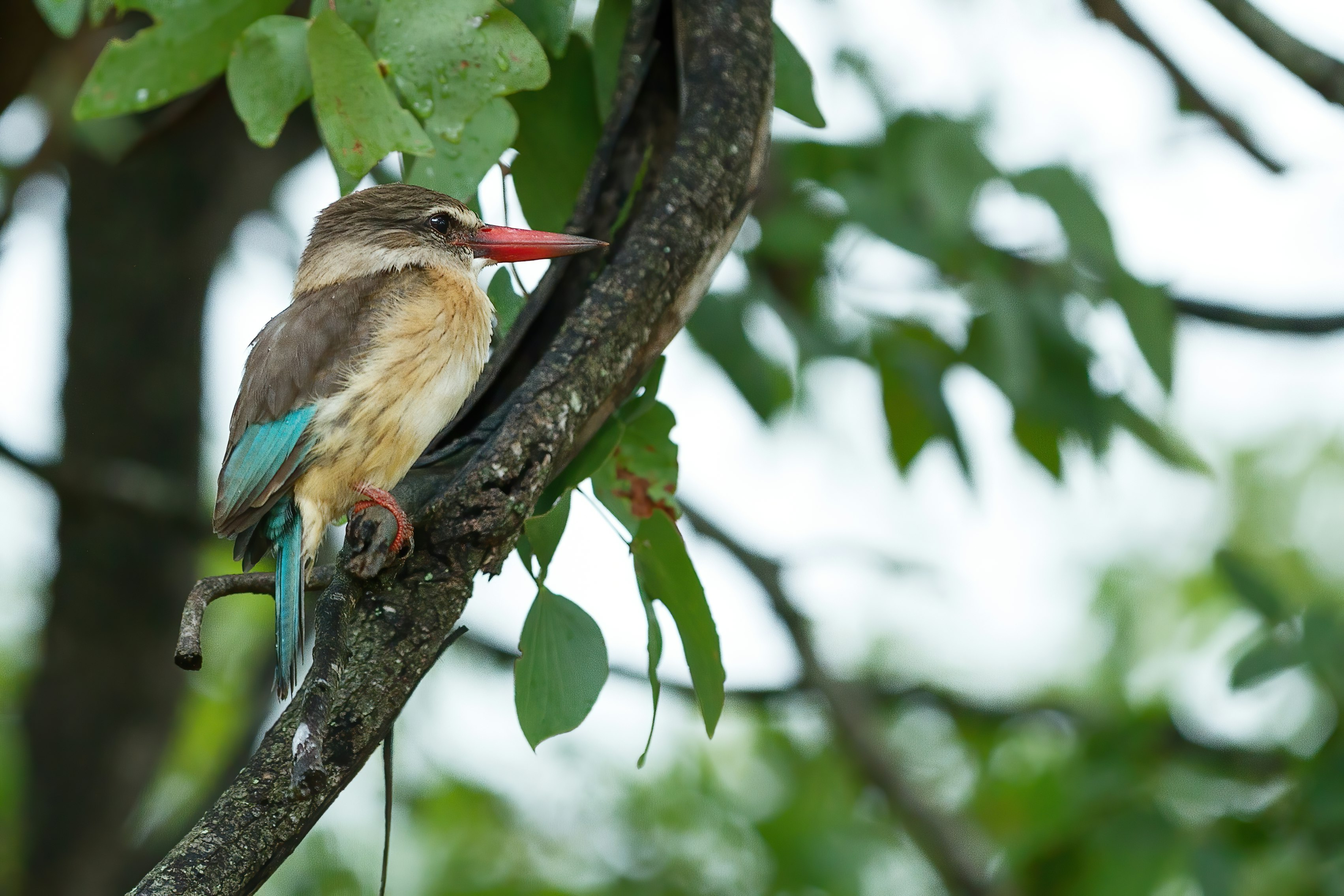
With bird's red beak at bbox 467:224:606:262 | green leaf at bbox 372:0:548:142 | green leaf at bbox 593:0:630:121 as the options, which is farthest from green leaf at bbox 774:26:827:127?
green leaf at bbox 372:0:548:142

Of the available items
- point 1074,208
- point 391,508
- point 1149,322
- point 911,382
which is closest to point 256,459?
point 391,508

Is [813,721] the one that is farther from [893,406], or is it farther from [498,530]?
[498,530]

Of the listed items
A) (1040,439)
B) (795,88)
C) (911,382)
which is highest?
(795,88)

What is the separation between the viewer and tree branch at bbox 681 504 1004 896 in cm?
391

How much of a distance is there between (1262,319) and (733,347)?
146 cm

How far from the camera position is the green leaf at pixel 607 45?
7.14ft

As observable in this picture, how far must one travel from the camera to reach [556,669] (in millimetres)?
1716

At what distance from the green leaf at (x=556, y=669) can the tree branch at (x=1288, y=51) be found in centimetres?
176

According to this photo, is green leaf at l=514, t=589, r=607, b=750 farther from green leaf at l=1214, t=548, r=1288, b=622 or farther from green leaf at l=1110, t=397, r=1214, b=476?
green leaf at l=1214, t=548, r=1288, b=622

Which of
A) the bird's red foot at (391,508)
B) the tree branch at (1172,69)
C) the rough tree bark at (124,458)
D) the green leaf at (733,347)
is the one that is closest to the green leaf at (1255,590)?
the tree branch at (1172,69)

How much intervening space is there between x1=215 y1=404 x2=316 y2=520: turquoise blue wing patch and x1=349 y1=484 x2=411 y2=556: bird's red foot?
0.14 metres

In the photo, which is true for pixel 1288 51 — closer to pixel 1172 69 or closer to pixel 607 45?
pixel 1172 69

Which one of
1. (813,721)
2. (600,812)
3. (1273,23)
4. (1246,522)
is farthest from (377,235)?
(1246,522)

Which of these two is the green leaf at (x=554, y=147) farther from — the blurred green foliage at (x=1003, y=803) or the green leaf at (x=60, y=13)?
the blurred green foliage at (x=1003, y=803)
